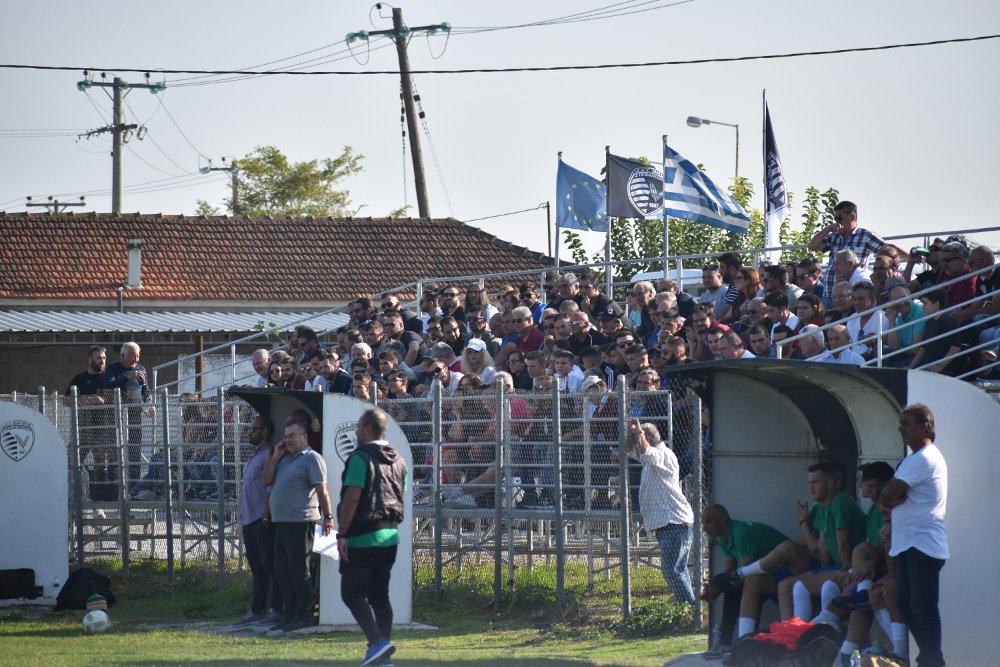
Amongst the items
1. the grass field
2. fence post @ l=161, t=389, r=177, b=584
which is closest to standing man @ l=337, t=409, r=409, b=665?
the grass field

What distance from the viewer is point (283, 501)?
44.0ft

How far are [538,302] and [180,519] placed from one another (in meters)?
5.53

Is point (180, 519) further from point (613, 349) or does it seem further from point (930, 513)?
point (930, 513)

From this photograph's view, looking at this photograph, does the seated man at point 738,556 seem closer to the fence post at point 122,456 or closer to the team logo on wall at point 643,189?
the fence post at point 122,456

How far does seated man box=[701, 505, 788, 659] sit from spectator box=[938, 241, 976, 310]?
3769 millimetres

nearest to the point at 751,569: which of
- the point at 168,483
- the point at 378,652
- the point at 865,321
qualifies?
the point at 378,652

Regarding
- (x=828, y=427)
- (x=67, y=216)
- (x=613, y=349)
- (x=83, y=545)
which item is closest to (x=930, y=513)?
(x=828, y=427)

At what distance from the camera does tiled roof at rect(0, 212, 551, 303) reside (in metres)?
37.7

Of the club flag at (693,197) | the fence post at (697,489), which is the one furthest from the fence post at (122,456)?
the club flag at (693,197)

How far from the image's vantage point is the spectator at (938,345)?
41.3 ft

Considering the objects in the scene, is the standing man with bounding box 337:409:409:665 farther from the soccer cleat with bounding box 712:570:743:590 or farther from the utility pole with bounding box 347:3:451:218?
the utility pole with bounding box 347:3:451:218

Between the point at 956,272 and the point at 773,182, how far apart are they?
354 inches

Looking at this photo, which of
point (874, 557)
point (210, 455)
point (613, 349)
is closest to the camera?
point (874, 557)

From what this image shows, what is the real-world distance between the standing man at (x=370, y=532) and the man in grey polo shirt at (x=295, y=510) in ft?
6.72
